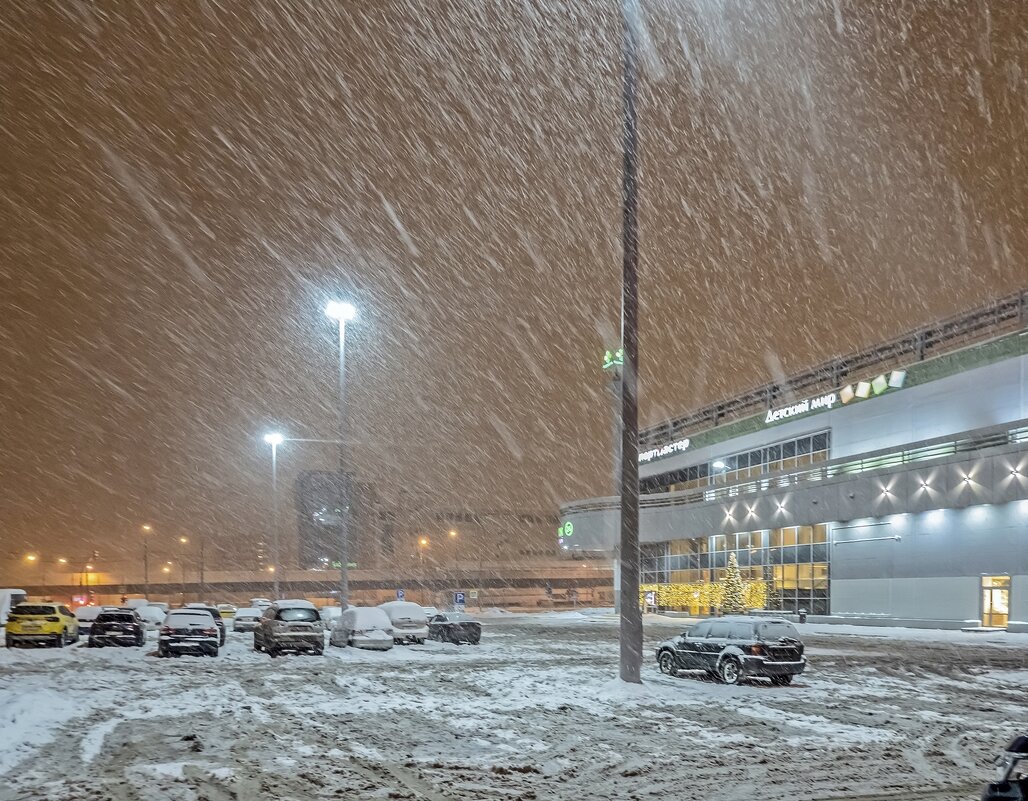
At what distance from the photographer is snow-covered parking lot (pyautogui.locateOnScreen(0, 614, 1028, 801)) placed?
902 centimetres

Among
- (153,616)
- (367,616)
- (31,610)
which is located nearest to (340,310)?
(367,616)

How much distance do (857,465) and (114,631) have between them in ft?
121

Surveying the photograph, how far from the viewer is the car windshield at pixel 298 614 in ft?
91.8

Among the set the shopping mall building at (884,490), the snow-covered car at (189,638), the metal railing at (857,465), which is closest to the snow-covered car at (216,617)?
the snow-covered car at (189,638)

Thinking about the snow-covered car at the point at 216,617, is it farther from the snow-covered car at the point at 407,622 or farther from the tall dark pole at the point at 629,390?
the tall dark pole at the point at 629,390

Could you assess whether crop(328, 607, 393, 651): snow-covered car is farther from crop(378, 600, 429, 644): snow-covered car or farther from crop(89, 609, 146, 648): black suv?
crop(89, 609, 146, 648): black suv

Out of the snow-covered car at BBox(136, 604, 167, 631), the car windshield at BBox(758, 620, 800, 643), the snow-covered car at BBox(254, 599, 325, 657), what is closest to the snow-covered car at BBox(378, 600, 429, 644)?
the snow-covered car at BBox(254, 599, 325, 657)

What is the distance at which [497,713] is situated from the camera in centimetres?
1391

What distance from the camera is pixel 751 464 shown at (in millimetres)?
65938

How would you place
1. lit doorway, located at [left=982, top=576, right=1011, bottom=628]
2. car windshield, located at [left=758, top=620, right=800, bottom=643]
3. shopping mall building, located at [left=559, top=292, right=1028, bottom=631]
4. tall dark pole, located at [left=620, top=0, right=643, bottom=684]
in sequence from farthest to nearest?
1. shopping mall building, located at [left=559, top=292, right=1028, bottom=631]
2. lit doorway, located at [left=982, top=576, right=1011, bottom=628]
3. car windshield, located at [left=758, top=620, right=800, bottom=643]
4. tall dark pole, located at [left=620, top=0, right=643, bottom=684]

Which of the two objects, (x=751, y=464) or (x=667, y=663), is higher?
(x=751, y=464)

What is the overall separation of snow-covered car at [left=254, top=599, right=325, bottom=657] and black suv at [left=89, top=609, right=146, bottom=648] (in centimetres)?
719

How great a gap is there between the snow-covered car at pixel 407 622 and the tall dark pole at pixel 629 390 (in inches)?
710

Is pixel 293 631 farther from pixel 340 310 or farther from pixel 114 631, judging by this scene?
pixel 340 310
